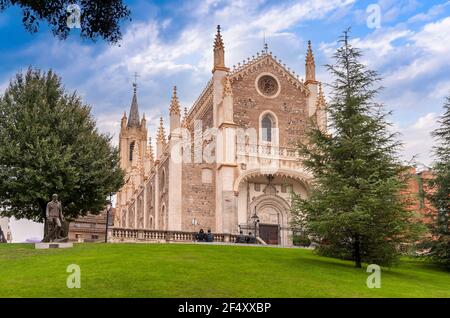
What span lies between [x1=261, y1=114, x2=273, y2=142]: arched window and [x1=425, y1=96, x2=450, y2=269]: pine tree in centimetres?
2152

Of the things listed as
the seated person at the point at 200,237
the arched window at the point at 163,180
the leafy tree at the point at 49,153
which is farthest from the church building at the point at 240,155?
the leafy tree at the point at 49,153

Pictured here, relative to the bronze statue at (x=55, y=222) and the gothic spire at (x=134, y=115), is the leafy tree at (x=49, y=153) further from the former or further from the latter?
the gothic spire at (x=134, y=115)

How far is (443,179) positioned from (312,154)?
24.2 ft

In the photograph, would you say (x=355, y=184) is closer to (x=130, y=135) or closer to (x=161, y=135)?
(x=161, y=135)

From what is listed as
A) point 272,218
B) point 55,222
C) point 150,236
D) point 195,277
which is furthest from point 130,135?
point 195,277

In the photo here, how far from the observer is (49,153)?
29.4 metres

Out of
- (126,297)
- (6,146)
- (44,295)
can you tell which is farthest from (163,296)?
(6,146)

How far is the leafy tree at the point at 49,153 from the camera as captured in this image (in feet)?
96.3

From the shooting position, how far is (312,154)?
2273 cm

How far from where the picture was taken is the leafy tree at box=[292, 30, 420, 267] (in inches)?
807

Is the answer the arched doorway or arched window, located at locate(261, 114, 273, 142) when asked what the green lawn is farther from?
arched window, located at locate(261, 114, 273, 142)

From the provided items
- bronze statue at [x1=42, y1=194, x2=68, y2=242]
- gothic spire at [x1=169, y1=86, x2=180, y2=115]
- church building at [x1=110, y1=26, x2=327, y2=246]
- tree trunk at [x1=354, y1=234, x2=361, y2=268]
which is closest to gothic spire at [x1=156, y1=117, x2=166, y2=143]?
church building at [x1=110, y1=26, x2=327, y2=246]
